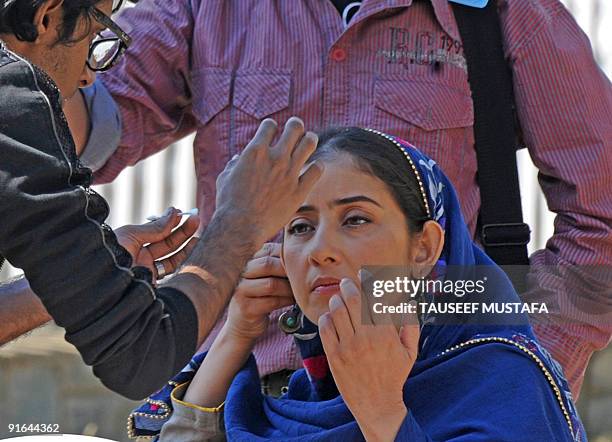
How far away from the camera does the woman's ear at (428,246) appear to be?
3.14 m

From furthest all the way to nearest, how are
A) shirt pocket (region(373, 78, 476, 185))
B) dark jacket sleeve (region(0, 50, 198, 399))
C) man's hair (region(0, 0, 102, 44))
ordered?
shirt pocket (region(373, 78, 476, 185)), man's hair (region(0, 0, 102, 44)), dark jacket sleeve (region(0, 50, 198, 399))

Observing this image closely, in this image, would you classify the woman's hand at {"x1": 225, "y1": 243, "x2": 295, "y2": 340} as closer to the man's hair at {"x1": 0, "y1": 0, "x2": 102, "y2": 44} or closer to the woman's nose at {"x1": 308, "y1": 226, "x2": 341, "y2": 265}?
the woman's nose at {"x1": 308, "y1": 226, "x2": 341, "y2": 265}

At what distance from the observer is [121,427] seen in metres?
5.86

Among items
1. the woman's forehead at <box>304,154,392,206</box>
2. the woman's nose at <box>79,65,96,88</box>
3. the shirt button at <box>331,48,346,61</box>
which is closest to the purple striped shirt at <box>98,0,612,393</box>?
the shirt button at <box>331,48,346,61</box>

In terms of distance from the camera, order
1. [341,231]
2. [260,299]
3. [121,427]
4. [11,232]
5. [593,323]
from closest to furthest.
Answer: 1. [11,232]
2. [341,231]
3. [260,299]
4. [593,323]
5. [121,427]

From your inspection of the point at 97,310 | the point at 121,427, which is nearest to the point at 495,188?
the point at 97,310

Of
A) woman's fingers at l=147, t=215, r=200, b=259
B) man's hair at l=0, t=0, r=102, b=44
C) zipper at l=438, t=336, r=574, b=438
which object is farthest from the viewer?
woman's fingers at l=147, t=215, r=200, b=259

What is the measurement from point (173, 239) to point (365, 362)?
831 millimetres

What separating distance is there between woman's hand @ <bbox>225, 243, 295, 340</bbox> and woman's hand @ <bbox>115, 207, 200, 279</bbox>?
18 cm

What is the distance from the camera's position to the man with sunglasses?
2293 millimetres

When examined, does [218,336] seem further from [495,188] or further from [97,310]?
[97,310]

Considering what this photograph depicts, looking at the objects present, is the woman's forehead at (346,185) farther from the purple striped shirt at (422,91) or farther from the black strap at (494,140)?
the black strap at (494,140)

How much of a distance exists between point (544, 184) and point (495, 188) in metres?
0.26
